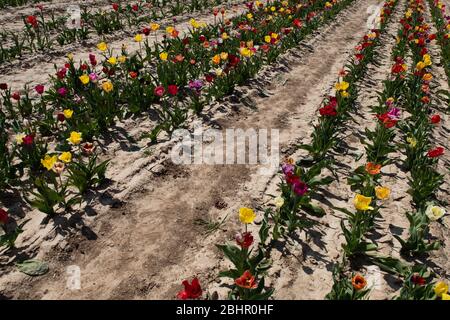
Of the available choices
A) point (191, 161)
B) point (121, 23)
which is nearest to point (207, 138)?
point (191, 161)

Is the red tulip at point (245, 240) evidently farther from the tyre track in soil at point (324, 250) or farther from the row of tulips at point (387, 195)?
the row of tulips at point (387, 195)

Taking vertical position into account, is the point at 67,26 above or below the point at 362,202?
above

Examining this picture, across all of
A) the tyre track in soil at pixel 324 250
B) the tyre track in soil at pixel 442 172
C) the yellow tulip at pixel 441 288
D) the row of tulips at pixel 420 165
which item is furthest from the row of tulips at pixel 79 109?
the tyre track in soil at pixel 442 172

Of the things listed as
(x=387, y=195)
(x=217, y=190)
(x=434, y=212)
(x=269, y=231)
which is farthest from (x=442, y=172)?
(x=217, y=190)

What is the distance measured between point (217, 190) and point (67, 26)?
803cm

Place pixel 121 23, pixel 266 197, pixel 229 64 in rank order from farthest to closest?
pixel 121 23 → pixel 229 64 → pixel 266 197

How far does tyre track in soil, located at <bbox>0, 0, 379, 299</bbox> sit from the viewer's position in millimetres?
3334

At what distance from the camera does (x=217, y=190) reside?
15.3 feet

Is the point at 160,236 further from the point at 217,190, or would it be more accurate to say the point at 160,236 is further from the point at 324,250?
the point at 324,250

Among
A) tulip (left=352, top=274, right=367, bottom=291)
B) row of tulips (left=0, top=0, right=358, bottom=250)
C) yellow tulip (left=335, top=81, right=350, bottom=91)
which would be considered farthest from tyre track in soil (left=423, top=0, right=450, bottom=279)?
row of tulips (left=0, top=0, right=358, bottom=250)

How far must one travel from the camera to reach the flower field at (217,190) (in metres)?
3.43

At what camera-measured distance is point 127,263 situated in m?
3.57
